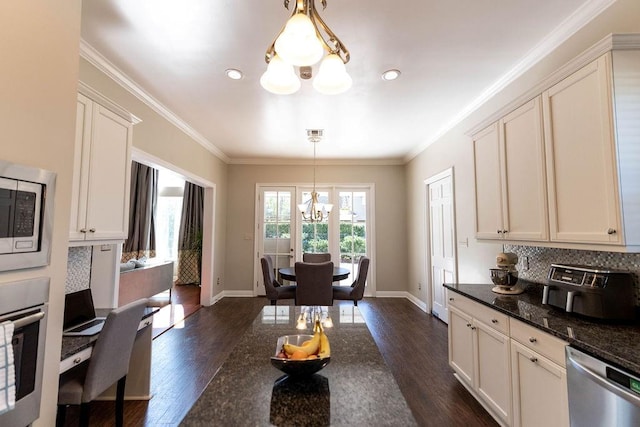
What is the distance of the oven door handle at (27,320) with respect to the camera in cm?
98

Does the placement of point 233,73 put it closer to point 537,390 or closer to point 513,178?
point 513,178

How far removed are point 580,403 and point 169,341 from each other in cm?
371

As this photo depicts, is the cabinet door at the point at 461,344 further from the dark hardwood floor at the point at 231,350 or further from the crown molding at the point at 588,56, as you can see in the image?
the crown molding at the point at 588,56

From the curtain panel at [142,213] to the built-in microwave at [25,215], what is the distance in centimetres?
623

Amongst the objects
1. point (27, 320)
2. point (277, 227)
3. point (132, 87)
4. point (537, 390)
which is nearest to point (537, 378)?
point (537, 390)

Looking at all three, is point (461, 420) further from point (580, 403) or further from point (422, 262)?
point (422, 262)

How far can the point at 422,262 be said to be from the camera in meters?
4.88

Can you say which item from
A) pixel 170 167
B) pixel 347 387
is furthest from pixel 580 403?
pixel 170 167

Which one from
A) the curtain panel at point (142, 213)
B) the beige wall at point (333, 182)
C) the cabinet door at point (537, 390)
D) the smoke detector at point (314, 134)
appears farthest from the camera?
the curtain panel at point (142, 213)

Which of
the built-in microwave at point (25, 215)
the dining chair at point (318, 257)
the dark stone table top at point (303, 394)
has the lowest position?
the dark stone table top at point (303, 394)

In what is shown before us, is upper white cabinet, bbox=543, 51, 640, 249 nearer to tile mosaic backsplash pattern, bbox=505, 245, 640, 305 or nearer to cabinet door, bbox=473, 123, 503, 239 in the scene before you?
tile mosaic backsplash pattern, bbox=505, 245, 640, 305

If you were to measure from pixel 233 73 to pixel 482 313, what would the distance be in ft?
9.46

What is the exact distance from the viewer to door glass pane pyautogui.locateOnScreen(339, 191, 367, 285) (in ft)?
18.8

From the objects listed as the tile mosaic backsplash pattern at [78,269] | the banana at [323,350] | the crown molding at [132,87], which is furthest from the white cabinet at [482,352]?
the crown molding at [132,87]
